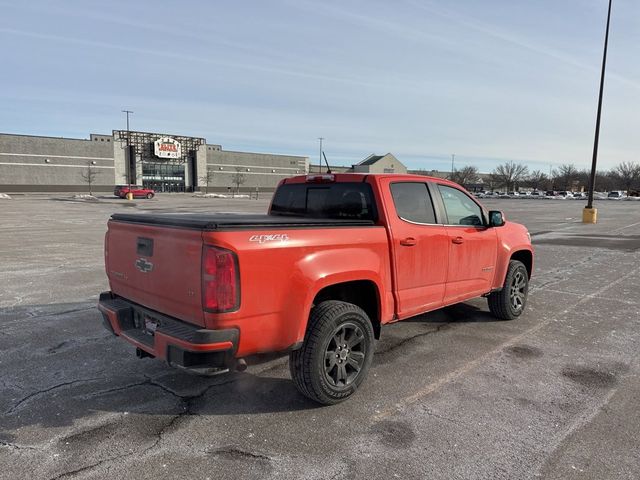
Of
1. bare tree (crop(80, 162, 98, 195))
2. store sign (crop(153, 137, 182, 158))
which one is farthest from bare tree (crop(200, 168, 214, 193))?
bare tree (crop(80, 162, 98, 195))

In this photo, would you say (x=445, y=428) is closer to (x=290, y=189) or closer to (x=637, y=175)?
(x=290, y=189)

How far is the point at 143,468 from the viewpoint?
2.82 m

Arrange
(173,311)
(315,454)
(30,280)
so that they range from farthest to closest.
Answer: (30,280) → (173,311) → (315,454)

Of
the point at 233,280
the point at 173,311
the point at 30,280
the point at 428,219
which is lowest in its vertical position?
the point at 30,280

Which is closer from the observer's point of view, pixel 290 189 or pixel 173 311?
pixel 173 311

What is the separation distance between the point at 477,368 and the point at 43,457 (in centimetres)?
361

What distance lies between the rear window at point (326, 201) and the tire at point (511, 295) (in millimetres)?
2617

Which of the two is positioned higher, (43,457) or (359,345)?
(359,345)

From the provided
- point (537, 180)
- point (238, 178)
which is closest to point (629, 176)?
point (537, 180)

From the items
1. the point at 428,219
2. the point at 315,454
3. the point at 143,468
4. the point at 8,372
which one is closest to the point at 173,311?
the point at 143,468

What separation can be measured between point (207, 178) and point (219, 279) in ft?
275

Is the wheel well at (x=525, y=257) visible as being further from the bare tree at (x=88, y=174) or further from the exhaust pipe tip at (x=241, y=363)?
the bare tree at (x=88, y=174)

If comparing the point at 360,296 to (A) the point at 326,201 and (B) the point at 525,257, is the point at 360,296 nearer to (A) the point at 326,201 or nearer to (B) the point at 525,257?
(A) the point at 326,201

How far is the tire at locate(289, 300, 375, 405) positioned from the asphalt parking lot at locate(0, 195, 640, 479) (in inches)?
6.4
